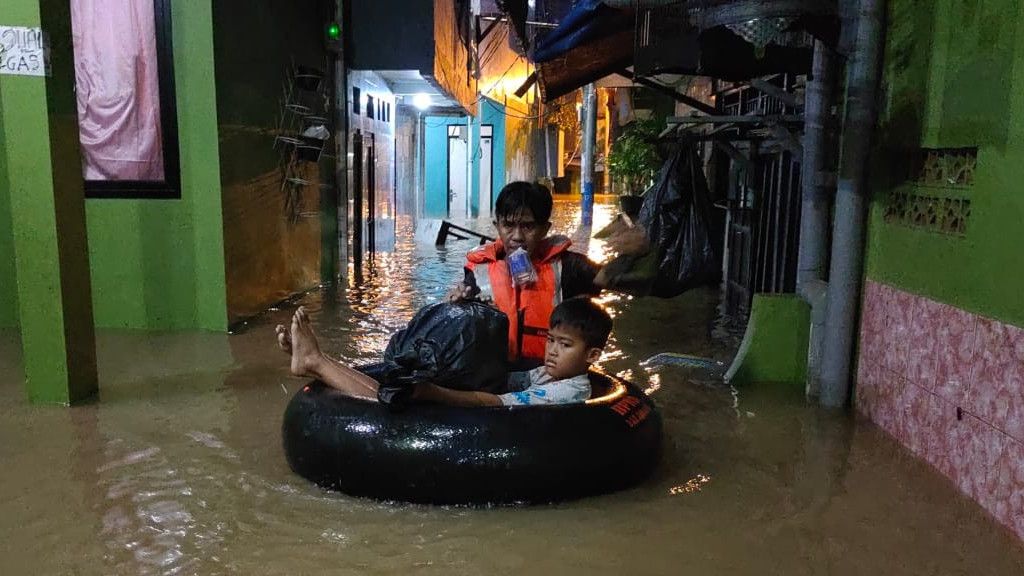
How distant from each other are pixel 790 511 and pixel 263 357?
446 cm

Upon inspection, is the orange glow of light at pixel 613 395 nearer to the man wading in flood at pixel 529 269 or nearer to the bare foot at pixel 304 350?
the man wading in flood at pixel 529 269

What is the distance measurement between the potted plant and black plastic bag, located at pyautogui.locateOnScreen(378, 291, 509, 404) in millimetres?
8868

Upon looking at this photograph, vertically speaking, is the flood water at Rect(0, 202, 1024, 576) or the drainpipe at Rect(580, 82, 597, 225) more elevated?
the drainpipe at Rect(580, 82, 597, 225)

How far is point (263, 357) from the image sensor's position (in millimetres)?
6652

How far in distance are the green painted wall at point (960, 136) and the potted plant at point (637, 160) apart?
7714 millimetres

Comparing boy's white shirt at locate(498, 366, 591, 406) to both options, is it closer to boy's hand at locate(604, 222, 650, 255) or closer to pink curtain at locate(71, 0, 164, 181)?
boy's hand at locate(604, 222, 650, 255)

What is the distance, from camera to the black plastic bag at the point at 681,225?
23.1 ft

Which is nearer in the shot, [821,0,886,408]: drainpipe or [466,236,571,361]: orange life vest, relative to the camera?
[466,236,571,361]: orange life vest

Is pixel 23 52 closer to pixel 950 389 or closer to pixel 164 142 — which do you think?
pixel 164 142

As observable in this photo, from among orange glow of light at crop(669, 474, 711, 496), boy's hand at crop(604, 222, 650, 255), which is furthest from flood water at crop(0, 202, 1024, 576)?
boy's hand at crop(604, 222, 650, 255)

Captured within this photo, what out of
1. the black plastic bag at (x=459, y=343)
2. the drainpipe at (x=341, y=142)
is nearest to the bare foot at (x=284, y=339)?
the black plastic bag at (x=459, y=343)

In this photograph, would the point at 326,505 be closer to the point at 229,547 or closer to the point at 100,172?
the point at 229,547

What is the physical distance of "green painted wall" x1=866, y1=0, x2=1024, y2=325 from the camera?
12.3 feet

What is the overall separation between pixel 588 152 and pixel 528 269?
67.7ft
